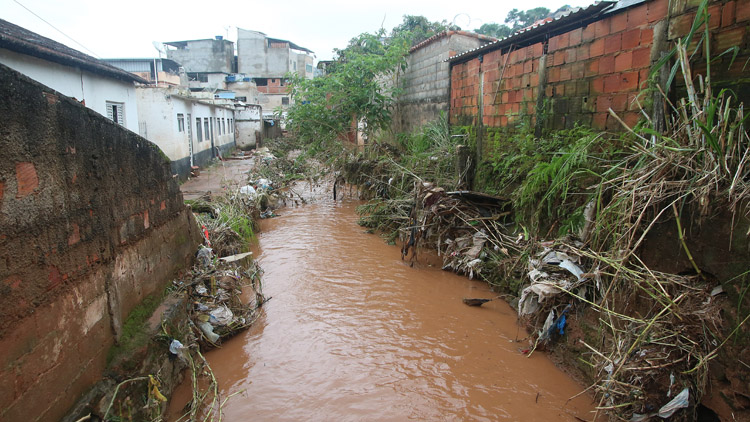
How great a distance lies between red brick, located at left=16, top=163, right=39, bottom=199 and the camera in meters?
1.99

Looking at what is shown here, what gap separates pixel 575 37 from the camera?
5.24 meters

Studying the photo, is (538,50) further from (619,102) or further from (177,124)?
(177,124)

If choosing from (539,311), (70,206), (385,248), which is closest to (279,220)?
(385,248)

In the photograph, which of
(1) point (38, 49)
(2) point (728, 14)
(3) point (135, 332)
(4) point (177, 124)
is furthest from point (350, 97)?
(3) point (135, 332)

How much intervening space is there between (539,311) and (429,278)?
2060 mm

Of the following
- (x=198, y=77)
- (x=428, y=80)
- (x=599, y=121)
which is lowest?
(x=599, y=121)

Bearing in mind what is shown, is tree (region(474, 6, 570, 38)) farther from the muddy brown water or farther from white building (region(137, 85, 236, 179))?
the muddy brown water

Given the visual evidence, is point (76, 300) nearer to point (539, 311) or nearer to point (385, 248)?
point (539, 311)

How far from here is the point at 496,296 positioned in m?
5.45

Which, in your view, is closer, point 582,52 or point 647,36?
point 647,36

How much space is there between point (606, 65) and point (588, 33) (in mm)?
546

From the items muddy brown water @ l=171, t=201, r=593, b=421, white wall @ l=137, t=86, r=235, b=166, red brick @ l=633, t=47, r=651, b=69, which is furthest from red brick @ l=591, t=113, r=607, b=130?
white wall @ l=137, t=86, r=235, b=166

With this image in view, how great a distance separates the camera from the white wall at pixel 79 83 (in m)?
7.72

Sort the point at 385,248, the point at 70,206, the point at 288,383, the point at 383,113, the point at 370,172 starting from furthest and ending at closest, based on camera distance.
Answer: the point at 383,113 → the point at 370,172 → the point at 385,248 → the point at 288,383 → the point at 70,206
